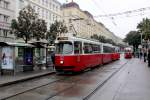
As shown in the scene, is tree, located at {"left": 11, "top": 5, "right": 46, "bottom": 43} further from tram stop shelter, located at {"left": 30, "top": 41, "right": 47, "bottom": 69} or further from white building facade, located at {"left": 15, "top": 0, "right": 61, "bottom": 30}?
tram stop shelter, located at {"left": 30, "top": 41, "right": 47, "bottom": 69}

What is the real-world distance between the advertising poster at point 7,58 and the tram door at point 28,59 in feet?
8.59

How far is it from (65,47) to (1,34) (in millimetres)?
29391

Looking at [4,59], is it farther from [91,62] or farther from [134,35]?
[134,35]

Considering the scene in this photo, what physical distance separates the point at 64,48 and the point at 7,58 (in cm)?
411

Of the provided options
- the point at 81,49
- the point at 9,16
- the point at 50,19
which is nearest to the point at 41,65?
the point at 81,49

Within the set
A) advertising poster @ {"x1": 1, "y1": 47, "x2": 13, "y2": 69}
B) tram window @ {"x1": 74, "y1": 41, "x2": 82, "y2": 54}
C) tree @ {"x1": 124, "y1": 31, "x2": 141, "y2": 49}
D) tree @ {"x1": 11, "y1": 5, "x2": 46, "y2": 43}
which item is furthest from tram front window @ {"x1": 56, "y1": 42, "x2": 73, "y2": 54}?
tree @ {"x1": 124, "y1": 31, "x2": 141, "y2": 49}

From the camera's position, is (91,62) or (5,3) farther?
(5,3)

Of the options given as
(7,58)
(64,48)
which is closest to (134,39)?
(64,48)

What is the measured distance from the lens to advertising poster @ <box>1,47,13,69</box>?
1988 cm

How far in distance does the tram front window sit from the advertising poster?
3.37m

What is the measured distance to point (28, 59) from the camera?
22812 millimetres

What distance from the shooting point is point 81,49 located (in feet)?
72.6

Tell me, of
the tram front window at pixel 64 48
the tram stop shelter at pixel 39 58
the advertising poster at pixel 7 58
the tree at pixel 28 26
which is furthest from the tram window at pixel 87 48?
the tree at pixel 28 26

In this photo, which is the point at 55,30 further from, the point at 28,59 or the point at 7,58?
the point at 7,58
